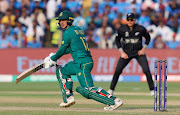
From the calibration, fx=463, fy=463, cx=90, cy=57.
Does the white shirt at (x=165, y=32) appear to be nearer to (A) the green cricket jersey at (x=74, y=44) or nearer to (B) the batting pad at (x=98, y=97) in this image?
(A) the green cricket jersey at (x=74, y=44)

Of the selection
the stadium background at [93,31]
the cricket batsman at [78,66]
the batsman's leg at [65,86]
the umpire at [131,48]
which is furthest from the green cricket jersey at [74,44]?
the stadium background at [93,31]

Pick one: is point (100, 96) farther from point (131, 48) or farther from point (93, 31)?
point (93, 31)

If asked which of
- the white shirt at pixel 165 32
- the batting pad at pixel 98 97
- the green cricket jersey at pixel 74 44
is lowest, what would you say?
the batting pad at pixel 98 97

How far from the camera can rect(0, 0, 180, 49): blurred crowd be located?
17.1 metres

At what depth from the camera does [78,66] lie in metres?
7.88

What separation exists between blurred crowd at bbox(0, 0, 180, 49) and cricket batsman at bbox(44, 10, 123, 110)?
8.76 m

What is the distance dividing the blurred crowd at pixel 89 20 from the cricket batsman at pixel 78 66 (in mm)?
8763

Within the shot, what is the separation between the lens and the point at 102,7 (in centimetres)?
1836

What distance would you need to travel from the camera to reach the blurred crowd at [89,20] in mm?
17141

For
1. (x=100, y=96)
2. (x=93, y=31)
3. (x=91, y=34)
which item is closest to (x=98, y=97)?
(x=100, y=96)

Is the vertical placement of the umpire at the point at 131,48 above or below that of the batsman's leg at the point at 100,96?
above

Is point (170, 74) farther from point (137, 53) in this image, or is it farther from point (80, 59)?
point (80, 59)

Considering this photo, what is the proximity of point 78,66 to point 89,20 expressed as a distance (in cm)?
1009

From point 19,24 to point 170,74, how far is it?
595 cm
